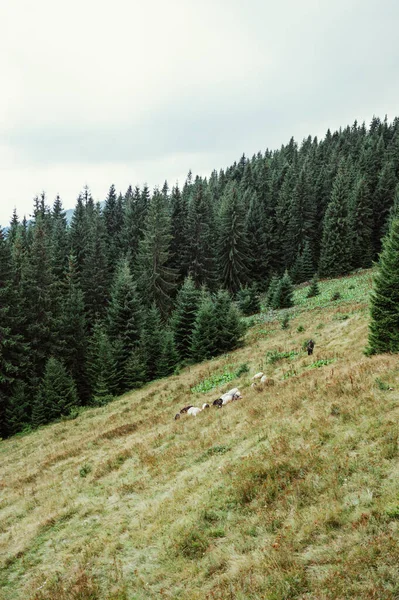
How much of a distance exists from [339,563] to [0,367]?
30096 millimetres

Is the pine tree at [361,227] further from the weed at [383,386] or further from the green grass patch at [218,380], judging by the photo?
the weed at [383,386]

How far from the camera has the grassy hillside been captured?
514 cm

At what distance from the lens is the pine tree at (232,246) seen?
58.4 metres

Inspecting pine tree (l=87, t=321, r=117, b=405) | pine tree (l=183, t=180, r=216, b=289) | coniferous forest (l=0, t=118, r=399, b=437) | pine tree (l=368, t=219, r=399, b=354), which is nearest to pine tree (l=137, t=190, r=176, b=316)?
coniferous forest (l=0, t=118, r=399, b=437)

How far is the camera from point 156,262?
4600cm

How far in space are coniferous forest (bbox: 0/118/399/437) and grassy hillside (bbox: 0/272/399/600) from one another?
13.5 meters

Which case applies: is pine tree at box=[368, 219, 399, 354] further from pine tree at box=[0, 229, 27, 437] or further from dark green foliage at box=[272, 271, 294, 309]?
pine tree at box=[0, 229, 27, 437]

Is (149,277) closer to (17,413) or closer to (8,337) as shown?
(8,337)

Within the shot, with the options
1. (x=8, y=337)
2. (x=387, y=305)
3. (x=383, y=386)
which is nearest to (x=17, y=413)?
(x=8, y=337)

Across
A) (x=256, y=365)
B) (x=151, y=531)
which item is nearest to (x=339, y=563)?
(x=151, y=531)

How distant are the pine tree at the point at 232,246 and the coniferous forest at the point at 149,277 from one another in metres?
→ 0.21

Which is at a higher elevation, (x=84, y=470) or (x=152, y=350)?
(x=152, y=350)

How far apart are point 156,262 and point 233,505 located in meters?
40.5

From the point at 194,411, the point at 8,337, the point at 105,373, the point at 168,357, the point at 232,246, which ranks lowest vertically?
the point at 105,373
